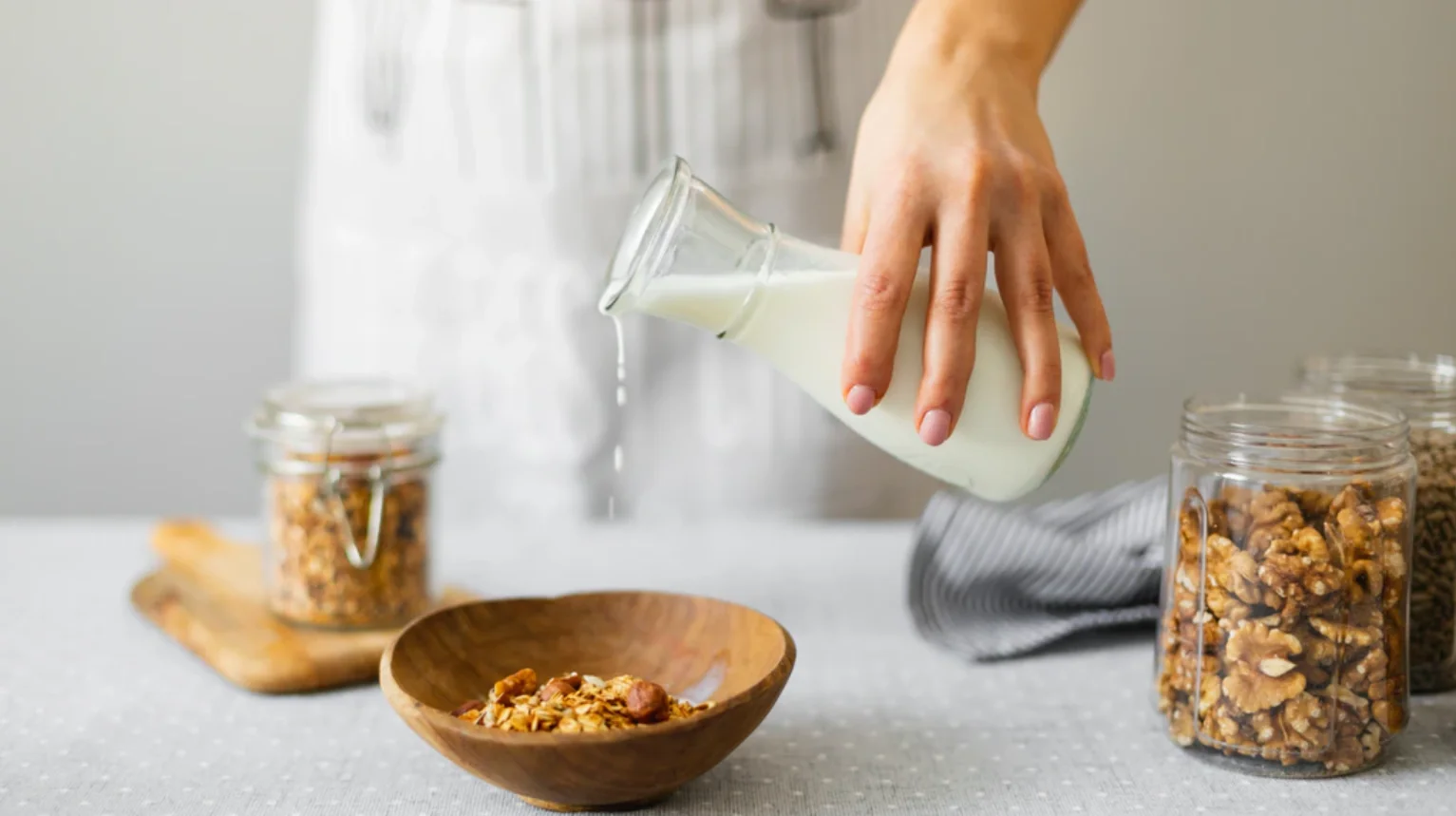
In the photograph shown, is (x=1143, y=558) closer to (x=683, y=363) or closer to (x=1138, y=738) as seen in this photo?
(x=1138, y=738)

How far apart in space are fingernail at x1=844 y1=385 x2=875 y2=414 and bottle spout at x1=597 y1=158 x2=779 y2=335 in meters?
0.08

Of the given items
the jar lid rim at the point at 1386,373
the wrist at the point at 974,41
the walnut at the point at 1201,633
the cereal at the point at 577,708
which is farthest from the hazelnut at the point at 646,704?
the jar lid rim at the point at 1386,373

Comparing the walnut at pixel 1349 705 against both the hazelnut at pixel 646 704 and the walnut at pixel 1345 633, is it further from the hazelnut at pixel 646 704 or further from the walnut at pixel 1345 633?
the hazelnut at pixel 646 704

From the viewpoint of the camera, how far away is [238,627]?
907 millimetres

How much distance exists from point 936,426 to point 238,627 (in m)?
0.52

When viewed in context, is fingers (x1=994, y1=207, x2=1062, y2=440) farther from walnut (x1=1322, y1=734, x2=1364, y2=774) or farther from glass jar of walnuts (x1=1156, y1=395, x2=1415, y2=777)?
walnut (x1=1322, y1=734, x2=1364, y2=774)

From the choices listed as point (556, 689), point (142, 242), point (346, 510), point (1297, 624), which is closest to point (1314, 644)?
point (1297, 624)

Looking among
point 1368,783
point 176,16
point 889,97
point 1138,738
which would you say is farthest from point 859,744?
point 176,16

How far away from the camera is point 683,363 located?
49.2 inches

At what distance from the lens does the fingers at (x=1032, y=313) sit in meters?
0.69

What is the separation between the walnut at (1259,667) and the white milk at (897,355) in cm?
13

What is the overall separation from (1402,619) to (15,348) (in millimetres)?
1836

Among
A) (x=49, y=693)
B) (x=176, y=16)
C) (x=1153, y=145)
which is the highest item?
(x=176, y=16)

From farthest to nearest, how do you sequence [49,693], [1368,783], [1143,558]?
[1143,558] < [49,693] < [1368,783]
